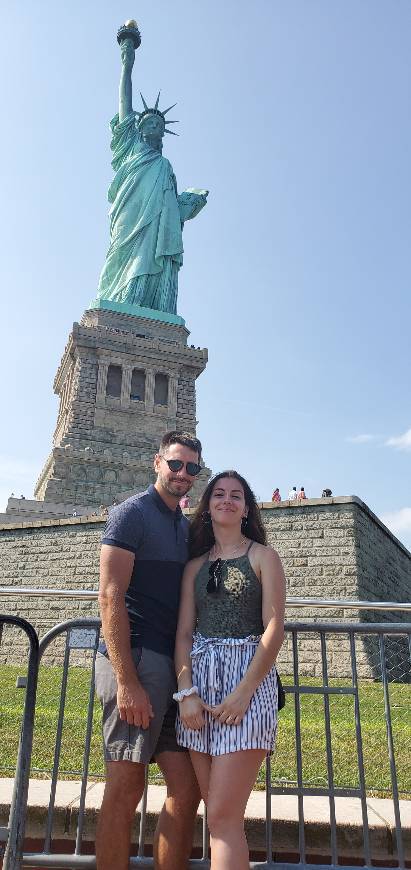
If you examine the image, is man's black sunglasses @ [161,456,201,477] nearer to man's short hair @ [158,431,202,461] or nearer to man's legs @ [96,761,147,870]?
man's short hair @ [158,431,202,461]

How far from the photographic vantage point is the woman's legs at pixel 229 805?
2.53 metres

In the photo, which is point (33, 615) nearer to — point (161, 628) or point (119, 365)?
point (161, 628)

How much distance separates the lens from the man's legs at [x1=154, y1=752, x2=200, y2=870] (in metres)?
2.76

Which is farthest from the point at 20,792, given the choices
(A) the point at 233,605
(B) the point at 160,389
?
(B) the point at 160,389

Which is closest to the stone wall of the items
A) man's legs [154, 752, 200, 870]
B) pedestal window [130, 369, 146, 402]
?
man's legs [154, 752, 200, 870]

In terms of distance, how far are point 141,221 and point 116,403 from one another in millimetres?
13200

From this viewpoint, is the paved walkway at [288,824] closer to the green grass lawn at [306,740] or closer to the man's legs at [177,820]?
the green grass lawn at [306,740]

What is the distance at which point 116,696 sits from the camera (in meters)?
2.88

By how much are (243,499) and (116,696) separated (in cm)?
114

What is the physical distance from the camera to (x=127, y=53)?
153 feet

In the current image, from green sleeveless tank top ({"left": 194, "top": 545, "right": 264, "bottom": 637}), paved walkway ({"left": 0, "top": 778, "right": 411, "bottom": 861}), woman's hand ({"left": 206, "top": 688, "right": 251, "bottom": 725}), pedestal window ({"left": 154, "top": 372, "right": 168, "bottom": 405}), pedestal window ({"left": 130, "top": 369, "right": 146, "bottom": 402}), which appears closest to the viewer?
woman's hand ({"left": 206, "top": 688, "right": 251, "bottom": 725})

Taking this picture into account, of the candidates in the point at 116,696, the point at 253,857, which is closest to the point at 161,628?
the point at 116,696

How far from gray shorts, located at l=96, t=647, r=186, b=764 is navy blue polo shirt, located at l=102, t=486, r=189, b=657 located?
3.3 inches

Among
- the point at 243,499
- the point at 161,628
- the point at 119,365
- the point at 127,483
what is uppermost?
the point at 119,365
